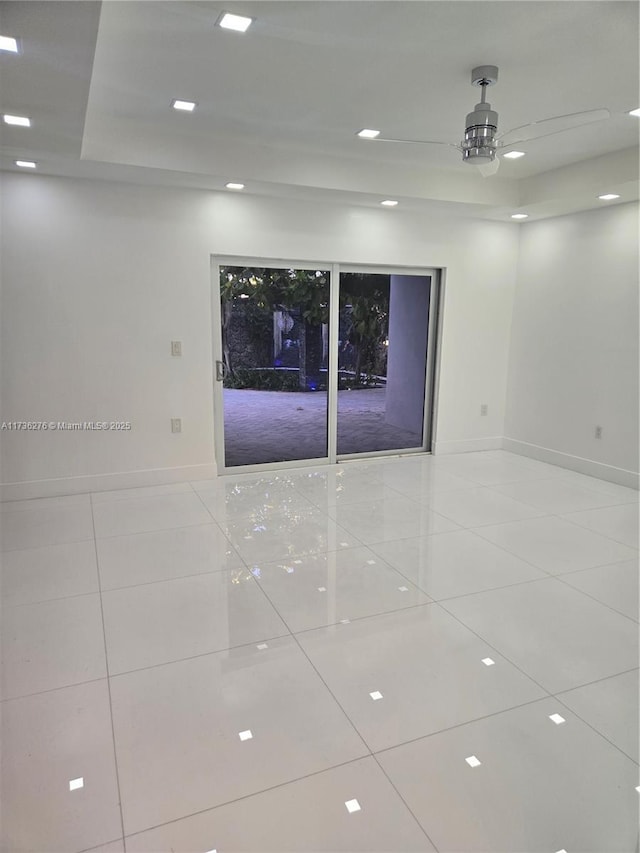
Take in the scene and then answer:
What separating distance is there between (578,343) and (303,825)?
4.82 m

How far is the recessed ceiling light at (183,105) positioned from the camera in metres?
3.27

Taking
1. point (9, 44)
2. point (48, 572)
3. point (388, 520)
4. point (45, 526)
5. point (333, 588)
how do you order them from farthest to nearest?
point (388, 520) → point (45, 526) → point (48, 572) → point (333, 588) → point (9, 44)

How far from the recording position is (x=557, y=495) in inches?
181

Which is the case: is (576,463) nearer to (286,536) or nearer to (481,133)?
(286,536)

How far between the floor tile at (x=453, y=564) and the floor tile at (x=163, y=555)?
1011 mm

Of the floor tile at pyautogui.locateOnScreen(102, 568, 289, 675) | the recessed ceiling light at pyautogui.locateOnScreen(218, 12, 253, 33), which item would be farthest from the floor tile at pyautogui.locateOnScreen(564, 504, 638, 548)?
the recessed ceiling light at pyautogui.locateOnScreen(218, 12, 253, 33)

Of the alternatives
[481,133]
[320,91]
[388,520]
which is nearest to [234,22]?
[320,91]

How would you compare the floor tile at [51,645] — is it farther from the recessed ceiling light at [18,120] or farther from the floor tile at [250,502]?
the recessed ceiling light at [18,120]

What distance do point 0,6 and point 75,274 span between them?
8.43 ft

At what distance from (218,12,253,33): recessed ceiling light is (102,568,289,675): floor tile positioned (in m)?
2.71

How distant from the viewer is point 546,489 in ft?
15.6

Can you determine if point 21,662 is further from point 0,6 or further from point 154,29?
point 154,29

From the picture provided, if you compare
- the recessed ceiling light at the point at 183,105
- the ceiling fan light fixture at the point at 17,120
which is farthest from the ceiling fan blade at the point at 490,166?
the ceiling fan light fixture at the point at 17,120

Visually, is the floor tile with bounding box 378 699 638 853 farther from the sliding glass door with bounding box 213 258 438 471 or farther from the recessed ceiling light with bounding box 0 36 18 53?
the sliding glass door with bounding box 213 258 438 471
